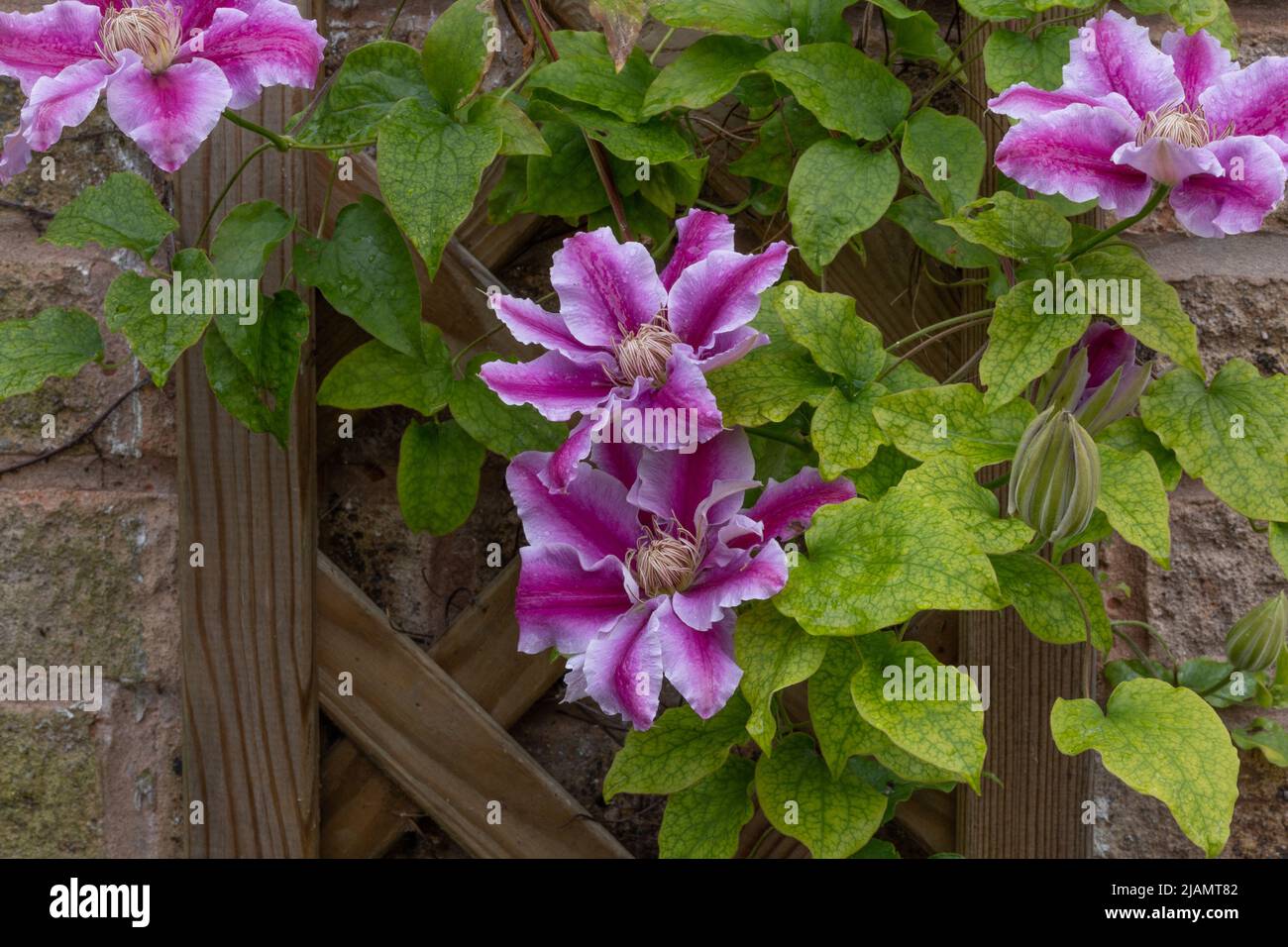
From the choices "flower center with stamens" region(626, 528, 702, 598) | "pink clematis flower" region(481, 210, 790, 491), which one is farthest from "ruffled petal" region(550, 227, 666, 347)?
"flower center with stamens" region(626, 528, 702, 598)

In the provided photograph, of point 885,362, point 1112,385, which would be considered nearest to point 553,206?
point 885,362

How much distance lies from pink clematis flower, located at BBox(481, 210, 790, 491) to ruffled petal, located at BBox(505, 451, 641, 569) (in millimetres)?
25

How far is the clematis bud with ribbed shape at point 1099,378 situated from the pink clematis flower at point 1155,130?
0.11m

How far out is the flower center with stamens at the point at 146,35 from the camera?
658 mm

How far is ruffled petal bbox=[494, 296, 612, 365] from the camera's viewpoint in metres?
0.67

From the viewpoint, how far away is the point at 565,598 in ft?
2.22

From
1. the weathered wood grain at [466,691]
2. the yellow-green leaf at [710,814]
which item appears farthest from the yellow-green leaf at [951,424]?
the weathered wood grain at [466,691]

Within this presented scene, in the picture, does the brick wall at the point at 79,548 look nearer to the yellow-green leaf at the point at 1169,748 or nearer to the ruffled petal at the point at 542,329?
the ruffled petal at the point at 542,329

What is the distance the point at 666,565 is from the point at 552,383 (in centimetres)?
13
